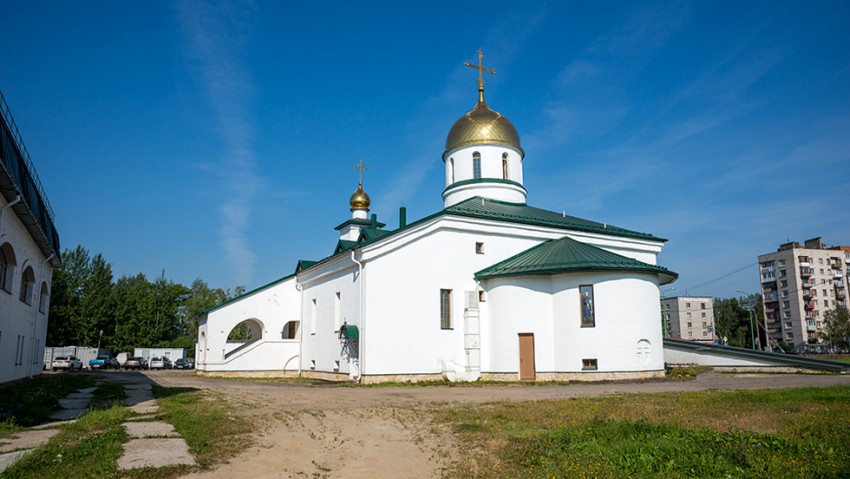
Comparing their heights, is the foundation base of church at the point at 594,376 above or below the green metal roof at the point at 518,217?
below

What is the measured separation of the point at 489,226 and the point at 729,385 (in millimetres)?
11337

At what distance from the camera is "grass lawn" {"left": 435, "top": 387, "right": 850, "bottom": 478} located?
6426mm

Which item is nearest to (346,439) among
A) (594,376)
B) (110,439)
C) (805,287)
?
(110,439)

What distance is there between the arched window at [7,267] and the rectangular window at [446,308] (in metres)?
14.7

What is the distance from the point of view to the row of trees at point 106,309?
182 feet

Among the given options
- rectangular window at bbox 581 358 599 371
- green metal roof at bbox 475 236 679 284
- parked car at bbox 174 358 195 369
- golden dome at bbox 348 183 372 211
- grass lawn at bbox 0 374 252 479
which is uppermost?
golden dome at bbox 348 183 372 211

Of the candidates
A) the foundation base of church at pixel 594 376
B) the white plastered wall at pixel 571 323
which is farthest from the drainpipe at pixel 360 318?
the foundation base of church at pixel 594 376

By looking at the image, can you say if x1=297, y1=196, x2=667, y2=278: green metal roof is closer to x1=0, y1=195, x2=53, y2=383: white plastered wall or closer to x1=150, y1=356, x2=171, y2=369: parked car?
x1=0, y1=195, x2=53, y2=383: white plastered wall

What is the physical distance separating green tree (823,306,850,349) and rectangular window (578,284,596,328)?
196 ft

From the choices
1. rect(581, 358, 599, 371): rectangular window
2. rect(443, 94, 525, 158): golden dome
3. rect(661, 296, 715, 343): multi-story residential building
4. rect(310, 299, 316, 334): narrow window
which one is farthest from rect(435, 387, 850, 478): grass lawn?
rect(661, 296, 715, 343): multi-story residential building

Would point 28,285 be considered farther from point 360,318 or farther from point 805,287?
point 805,287

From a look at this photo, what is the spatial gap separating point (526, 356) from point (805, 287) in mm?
68443

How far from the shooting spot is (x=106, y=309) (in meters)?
58.6

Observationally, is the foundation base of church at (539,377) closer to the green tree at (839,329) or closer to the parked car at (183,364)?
the parked car at (183,364)
